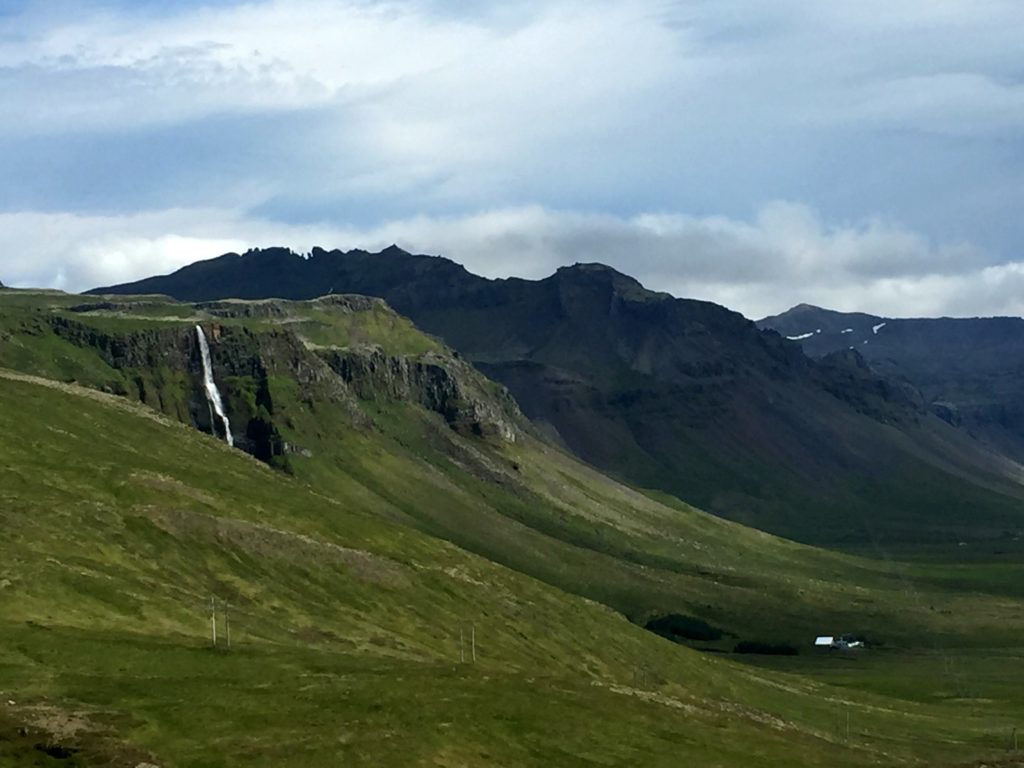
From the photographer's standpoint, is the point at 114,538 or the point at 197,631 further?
the point at 114,538

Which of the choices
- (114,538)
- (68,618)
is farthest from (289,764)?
(114,538)

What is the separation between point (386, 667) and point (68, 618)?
107ft

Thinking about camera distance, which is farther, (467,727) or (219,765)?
(467,727)

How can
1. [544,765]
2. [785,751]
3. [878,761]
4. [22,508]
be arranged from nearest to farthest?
[544,765] < [785,751] < [878,761] < [22,508]

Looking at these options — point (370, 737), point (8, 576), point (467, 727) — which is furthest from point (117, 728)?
point (8, 576)

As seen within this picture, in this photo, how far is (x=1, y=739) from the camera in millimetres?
97812

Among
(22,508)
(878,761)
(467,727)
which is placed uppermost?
(22,508)

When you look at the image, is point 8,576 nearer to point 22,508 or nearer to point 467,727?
point 22,508

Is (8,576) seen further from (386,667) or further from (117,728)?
(117,728)

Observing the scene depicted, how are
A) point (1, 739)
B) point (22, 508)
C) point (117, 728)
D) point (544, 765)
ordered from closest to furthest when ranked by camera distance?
1. point (1, 739)
2. point (117, 728)
3. point (544, 765)
4. point (22, 508)

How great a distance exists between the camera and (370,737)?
4392 inches

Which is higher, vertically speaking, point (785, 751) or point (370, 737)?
point (370, 737)

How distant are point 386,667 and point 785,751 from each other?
4022 cm

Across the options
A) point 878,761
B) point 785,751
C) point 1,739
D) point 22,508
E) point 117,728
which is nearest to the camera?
point 1,739
